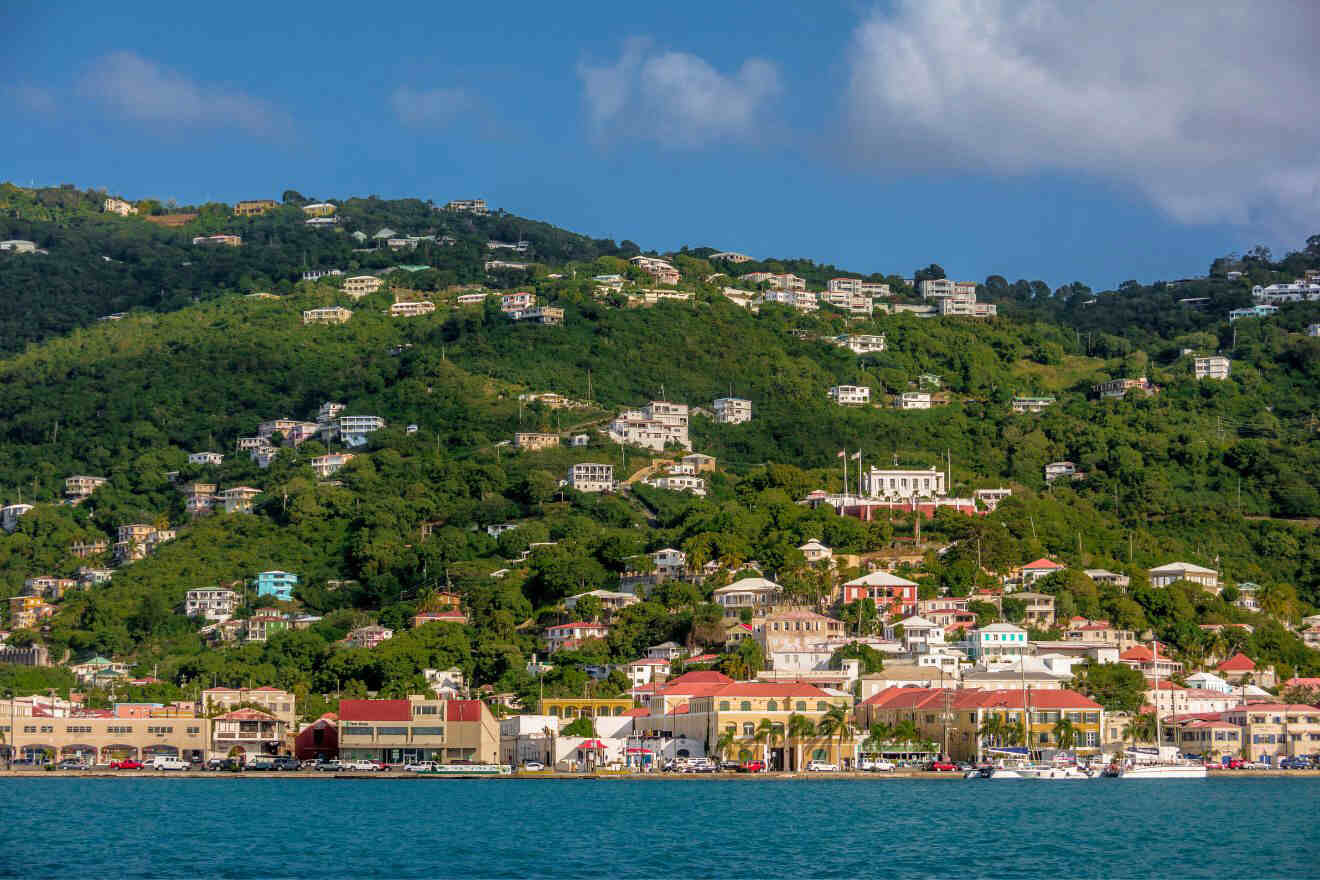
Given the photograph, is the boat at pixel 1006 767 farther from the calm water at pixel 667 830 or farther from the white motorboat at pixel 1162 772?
the white motorboat at pixel 1162 772

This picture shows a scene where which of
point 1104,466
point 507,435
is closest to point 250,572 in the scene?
point 507,435

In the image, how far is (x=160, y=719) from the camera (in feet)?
286

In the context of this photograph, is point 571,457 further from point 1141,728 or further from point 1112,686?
point 1141,728

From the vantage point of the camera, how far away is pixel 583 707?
87.2 metres

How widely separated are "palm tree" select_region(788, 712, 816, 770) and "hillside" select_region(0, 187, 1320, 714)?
13923 mm

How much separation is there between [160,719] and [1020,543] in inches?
1743

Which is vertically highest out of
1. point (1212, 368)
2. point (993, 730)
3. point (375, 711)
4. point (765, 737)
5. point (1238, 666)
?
point (1212, 368)

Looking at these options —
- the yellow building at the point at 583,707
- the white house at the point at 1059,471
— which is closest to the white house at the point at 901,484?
the white house at the point at 1059,471

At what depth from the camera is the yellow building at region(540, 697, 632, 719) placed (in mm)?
87000

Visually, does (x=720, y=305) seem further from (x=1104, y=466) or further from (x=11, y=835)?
(x=11, y=835)

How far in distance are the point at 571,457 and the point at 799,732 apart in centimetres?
4754

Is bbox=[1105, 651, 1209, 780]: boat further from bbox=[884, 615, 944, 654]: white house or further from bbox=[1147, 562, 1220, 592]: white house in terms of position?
bbox=[1147, 562, 1220, 592]: white house

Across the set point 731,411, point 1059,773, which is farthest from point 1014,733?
point 731,411

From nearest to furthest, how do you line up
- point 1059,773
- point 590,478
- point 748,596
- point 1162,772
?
1. point 1059,773
2. point 1162,772
3. point 748,596
4. point 590,478
